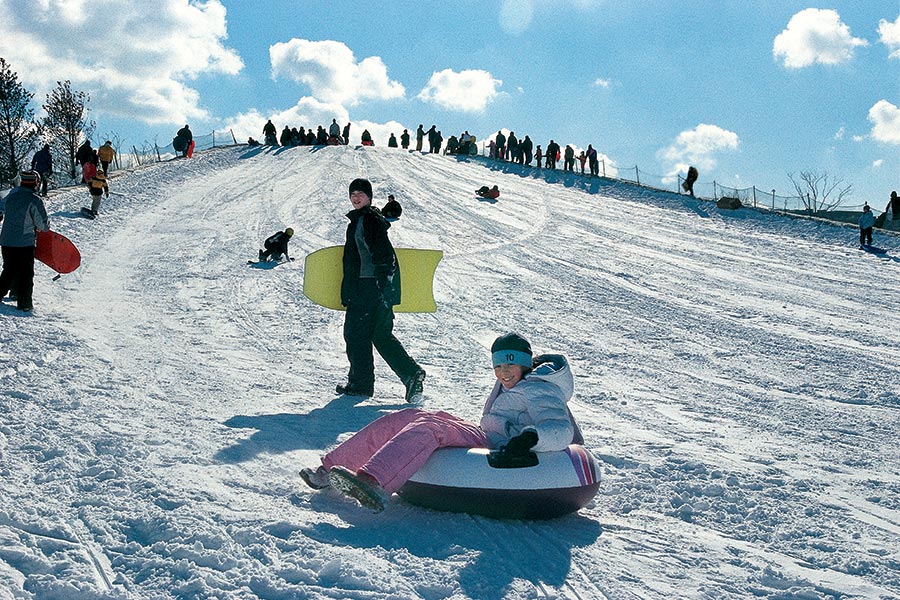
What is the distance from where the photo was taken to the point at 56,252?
10633 millimetres

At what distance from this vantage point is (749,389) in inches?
288

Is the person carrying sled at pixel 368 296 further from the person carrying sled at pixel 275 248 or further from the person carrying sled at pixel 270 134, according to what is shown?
the person carrying sled at pixel 270 134

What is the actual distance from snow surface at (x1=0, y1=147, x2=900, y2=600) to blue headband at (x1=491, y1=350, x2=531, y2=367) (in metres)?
0.81

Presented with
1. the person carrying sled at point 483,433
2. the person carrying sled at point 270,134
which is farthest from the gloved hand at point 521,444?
the person carrying sled at point 270,134

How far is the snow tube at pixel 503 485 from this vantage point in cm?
395

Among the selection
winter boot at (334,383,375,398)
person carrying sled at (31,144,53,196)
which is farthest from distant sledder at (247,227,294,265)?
person carrying sled at (31,144,53,196)

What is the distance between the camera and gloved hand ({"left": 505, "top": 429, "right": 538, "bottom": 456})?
154 inches

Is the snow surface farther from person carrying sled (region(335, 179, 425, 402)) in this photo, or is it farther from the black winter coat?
the black winter coat

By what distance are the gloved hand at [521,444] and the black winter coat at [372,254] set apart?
2.59m

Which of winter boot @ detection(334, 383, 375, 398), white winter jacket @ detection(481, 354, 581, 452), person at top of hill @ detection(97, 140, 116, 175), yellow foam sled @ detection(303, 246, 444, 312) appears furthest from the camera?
person at top of hill @ detection(97, 140, 116, 175)

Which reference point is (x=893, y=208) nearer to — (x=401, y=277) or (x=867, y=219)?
(x=867, y=219)

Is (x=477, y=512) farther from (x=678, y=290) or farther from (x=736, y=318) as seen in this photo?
(x=678, y=290)

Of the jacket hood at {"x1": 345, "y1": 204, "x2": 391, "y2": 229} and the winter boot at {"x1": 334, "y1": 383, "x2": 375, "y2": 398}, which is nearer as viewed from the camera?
the jacket hood at {"x1": 345, "y1": 204, "x2": 391, "y2": 229}

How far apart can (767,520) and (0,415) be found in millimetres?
4704
